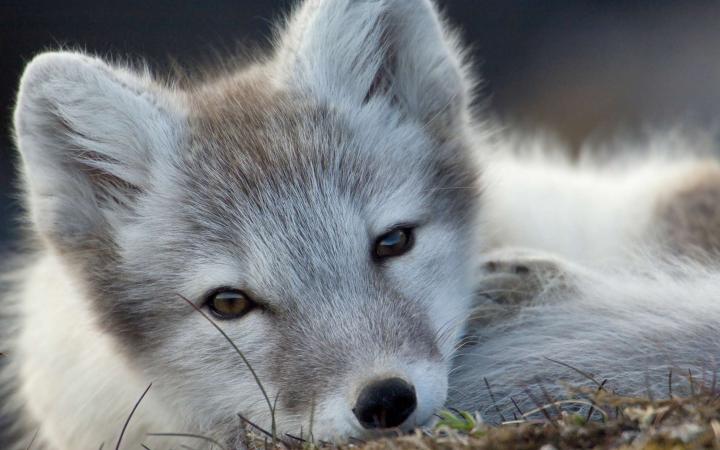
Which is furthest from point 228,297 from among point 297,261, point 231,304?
point 297,261

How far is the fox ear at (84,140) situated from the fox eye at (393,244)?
61 centimetres

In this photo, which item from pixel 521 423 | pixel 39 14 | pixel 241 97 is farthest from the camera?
pixel 39 14

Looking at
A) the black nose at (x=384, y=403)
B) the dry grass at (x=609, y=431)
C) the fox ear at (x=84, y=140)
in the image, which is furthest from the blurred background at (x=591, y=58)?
the dry grass at (x=609, y=431)

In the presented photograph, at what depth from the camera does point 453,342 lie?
2.24m

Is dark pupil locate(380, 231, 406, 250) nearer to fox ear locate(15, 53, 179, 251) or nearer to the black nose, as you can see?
the black nose

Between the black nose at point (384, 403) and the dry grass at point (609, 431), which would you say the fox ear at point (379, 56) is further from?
the dry grass at point (609, 431)

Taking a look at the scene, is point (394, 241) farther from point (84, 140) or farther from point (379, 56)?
point (84, 140)

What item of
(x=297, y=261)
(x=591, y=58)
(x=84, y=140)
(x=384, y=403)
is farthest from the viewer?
(x=591, y=58)

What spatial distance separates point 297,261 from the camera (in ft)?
6.89

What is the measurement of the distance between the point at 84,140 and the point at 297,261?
2.32ft

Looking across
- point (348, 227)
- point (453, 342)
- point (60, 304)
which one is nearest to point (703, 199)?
point (453, 342)

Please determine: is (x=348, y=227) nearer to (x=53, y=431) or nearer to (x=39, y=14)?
(x=53, y=431)

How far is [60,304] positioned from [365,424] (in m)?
1.19

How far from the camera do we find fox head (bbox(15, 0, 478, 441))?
206 cm
